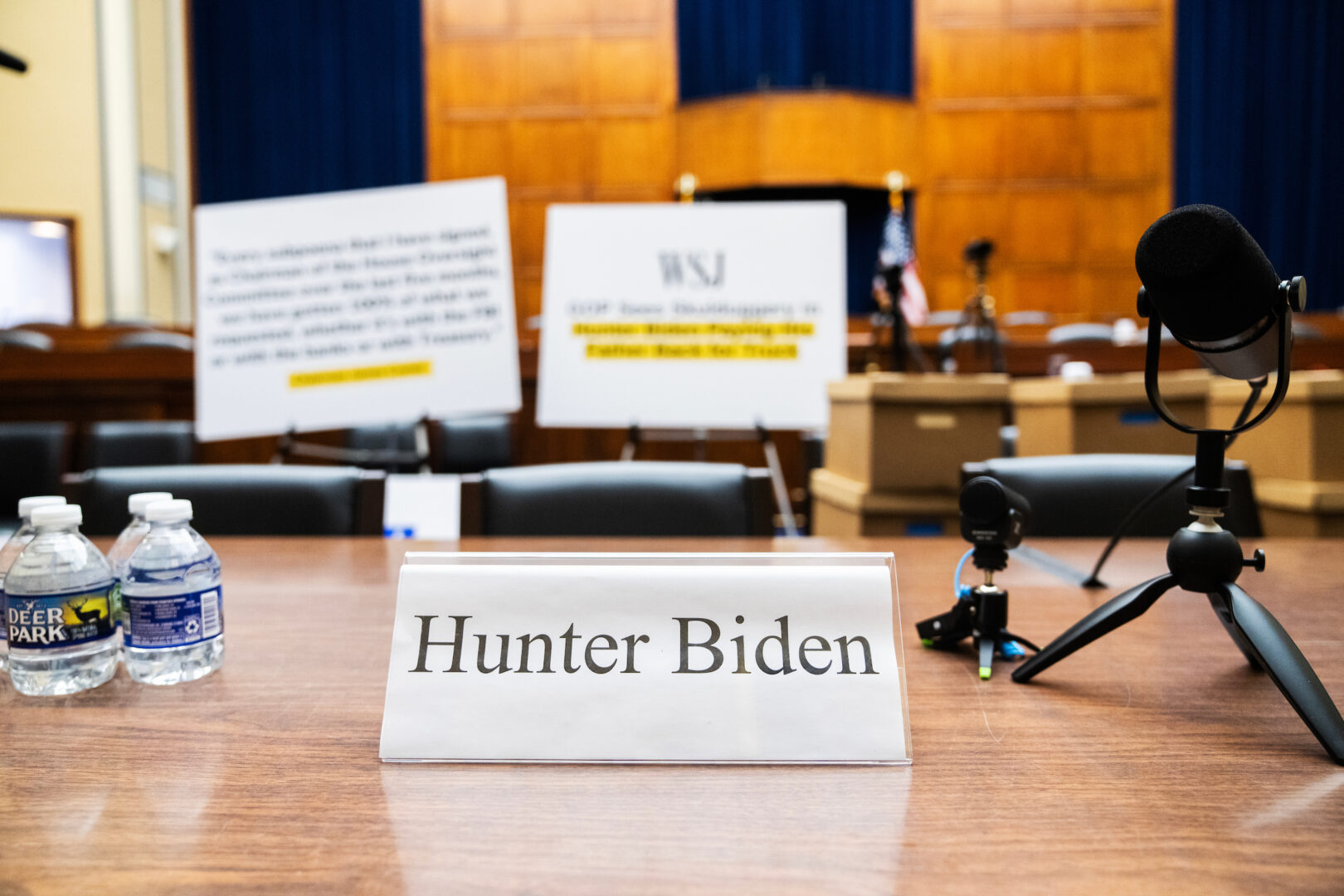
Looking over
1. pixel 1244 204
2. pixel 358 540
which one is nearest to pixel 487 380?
pixel 358 540

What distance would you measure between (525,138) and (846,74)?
120 inches

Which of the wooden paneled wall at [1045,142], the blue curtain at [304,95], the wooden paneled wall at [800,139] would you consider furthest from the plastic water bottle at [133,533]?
the blue curtain at [304,95]

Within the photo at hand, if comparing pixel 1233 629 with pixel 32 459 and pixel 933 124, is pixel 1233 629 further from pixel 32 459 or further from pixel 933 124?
pixel 933 124

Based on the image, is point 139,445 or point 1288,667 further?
point 139,445

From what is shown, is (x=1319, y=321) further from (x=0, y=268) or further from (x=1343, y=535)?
(x=0, y=268)

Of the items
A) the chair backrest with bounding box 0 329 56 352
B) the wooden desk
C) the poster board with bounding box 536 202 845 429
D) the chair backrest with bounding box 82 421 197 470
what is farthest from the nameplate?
the chair backrest with bounding box 0 329 56 352

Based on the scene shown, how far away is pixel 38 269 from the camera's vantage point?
800 centimetres

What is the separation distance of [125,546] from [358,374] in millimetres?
1379

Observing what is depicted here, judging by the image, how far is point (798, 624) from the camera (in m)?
0.58

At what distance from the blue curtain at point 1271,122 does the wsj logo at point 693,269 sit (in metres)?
7.65

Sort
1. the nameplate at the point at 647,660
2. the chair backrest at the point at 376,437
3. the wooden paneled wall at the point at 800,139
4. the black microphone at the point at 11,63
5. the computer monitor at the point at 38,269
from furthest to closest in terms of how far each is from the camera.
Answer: the wooden paneled wall at the point at 800,139
the computer monitor at the point at 38,269
the chair backrest at the point at 376,437
the black microphone at the point at 11,63
the nameplate at the point at 647,660

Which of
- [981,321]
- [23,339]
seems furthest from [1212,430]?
[23,339]

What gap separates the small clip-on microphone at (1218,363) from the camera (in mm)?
546

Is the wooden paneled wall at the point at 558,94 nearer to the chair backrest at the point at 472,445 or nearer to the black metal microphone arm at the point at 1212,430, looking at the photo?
the chair backrest at the point at 472,445
